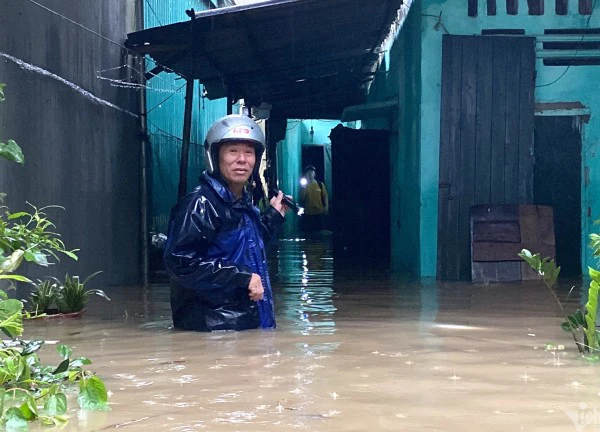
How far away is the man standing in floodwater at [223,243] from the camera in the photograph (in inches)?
214

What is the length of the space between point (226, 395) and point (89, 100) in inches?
242

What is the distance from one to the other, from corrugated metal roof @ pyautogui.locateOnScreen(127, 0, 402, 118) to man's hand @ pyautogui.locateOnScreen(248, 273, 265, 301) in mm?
→ 4422

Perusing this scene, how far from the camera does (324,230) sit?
2509 centimetres

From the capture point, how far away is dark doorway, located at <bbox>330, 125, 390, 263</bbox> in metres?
15.1

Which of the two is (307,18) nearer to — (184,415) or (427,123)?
(427,123)

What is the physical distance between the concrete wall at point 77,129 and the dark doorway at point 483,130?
375 cm

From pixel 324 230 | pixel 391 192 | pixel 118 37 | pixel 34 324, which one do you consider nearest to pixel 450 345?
pixel 34 324

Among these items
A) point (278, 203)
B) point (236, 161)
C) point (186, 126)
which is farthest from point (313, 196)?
point (236, 161)

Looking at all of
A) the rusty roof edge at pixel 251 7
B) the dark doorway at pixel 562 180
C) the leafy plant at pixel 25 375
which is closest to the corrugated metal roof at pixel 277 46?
the rusty roof edge at pixel 251 7

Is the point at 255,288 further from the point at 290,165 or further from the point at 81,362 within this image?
the point at 290,165

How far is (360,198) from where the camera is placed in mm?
15305

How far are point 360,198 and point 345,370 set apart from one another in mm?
10970

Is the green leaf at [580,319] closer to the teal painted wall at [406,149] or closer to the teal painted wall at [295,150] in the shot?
the teal painted wall at [406,149]

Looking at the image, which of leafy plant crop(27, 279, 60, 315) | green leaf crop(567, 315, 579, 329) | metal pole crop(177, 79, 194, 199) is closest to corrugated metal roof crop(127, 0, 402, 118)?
metal pole crop(177, 79, 194, 199)
